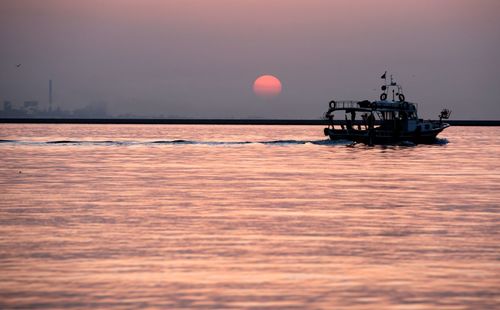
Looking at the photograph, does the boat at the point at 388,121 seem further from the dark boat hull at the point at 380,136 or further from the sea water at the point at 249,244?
the sea water at the point at 249,244

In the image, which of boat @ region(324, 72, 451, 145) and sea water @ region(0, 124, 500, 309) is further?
boat @ region(324, 72, 451, 145)

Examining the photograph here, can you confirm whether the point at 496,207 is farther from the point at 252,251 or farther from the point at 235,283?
the point at 235,283

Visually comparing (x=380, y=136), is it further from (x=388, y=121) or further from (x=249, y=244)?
(x=249, y=244)

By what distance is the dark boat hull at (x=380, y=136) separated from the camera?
389ft

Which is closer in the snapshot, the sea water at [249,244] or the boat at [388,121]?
the sea water at [249,244]

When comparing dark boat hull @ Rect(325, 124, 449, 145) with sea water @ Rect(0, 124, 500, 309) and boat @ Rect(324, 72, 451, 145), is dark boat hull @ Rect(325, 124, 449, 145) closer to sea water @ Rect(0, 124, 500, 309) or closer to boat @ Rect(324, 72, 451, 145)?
boat @ Rect(324, 72, 451, 145)

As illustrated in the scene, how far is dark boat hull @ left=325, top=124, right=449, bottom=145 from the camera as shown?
11856cm

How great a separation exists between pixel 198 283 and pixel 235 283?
863 millimetres

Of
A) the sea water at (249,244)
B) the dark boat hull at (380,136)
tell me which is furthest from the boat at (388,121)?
the sea water at (249,244)

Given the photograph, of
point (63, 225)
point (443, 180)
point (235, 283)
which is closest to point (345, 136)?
point (443, 180)

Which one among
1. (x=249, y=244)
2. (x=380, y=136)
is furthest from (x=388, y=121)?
(x=249, y=244)

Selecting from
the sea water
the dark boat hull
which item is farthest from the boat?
the sea water

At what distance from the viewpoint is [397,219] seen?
31781mm

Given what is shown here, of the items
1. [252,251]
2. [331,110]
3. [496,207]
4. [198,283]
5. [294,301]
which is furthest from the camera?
→ [331,110]
